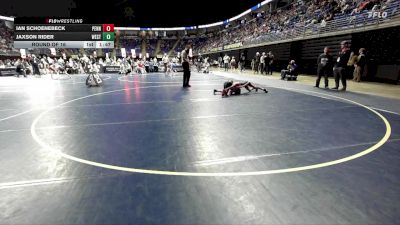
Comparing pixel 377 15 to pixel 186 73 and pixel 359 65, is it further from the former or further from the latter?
pixel 186 73

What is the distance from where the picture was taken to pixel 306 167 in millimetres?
3818

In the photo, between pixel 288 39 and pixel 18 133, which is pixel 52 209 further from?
pixel 288 39

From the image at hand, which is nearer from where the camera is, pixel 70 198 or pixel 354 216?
pixel 354 216

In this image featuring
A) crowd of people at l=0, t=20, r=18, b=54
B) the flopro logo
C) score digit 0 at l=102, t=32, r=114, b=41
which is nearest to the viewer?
the flopro logo

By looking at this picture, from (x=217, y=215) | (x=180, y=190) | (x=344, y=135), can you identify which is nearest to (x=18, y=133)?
(x=180, y=190)

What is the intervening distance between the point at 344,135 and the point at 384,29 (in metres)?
14.2

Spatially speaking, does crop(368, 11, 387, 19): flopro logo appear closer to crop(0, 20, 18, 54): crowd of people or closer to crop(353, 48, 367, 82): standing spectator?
crop(353, 48, 367, 82): standing spectator
